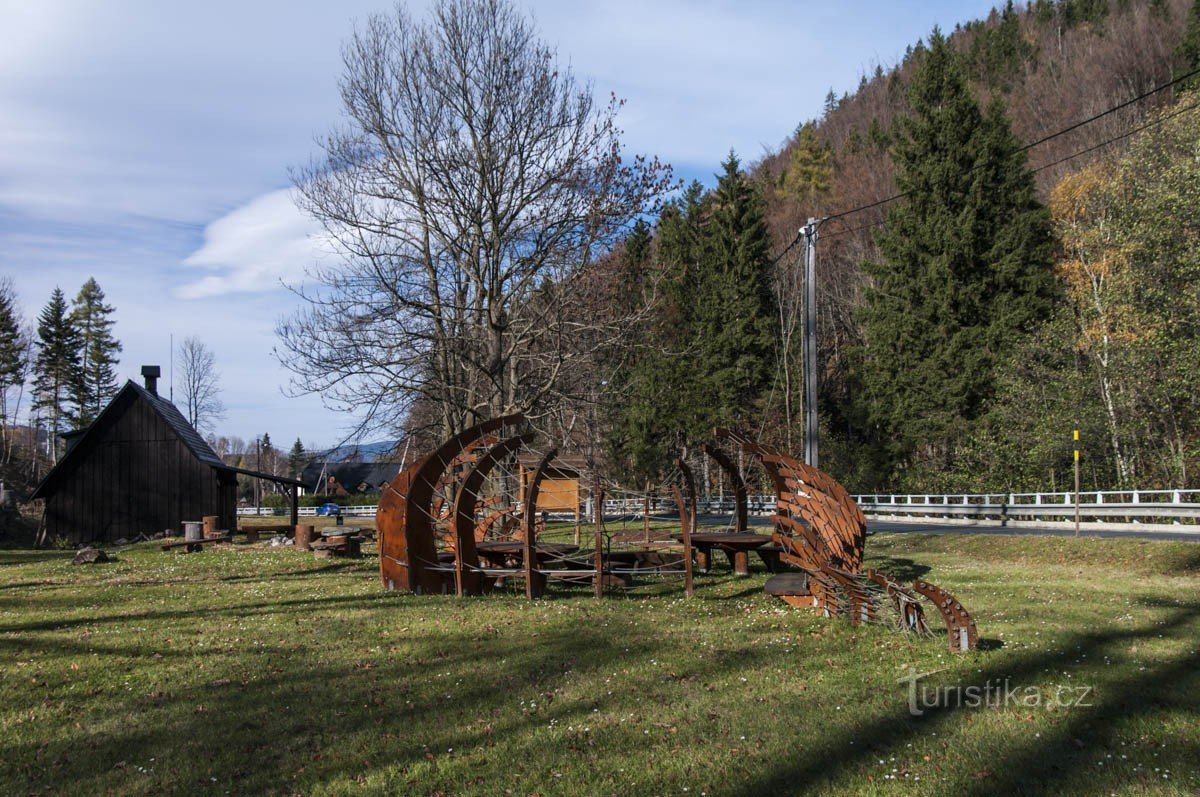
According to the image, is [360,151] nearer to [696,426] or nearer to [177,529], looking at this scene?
[177,529]

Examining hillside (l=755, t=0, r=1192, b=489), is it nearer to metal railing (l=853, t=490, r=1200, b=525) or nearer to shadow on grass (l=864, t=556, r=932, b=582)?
metal railing (l=853, t=490, r=1200, b=525)

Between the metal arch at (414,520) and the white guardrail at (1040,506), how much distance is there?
3.13 meters

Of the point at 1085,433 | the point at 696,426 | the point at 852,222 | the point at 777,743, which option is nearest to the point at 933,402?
the point at 1085,433

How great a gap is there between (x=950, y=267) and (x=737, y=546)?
25.9 m

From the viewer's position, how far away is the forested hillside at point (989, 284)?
2634 centimetres

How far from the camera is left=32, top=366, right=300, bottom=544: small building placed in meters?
30.7

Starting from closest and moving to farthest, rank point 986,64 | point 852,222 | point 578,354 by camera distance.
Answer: point 578,354 < point 852,222 < point 986,64

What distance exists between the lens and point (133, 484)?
102 feet

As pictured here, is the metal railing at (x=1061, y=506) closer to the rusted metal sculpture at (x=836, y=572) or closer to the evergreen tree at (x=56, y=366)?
the rusted metal sculpture at (x=836, y=572)

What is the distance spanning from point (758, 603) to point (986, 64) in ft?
199

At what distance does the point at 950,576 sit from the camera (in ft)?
47.1

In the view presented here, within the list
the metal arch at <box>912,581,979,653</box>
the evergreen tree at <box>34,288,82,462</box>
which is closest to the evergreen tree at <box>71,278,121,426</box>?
the evergreen tree at <box>34,288,82,462</box>

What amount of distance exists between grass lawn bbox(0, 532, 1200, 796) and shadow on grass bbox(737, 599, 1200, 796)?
2cm

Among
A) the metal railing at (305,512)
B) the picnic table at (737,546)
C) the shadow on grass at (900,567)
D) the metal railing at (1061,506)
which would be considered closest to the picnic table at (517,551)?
the picnic table at (737,546)
